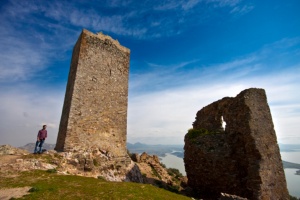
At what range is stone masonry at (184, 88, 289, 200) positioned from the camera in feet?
41.8

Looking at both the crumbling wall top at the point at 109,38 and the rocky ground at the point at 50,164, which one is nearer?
Answer: the rocky ground at the point at 50,164

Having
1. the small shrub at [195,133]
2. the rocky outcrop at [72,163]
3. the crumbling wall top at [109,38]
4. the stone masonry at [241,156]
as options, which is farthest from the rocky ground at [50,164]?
the crumbling wall top at [109,38]

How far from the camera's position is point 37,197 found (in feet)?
25.2

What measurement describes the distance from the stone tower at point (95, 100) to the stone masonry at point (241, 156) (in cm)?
616

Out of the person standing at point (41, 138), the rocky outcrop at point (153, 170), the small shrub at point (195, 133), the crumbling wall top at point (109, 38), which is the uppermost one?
the crumbling wall top at point (109, 38)

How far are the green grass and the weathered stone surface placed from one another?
3.30 meters

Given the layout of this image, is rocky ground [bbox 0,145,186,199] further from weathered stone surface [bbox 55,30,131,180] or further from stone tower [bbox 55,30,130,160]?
stone tower [bbox 55,30,130,160]

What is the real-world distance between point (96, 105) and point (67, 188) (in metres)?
7.62

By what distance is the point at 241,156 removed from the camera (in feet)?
45.9

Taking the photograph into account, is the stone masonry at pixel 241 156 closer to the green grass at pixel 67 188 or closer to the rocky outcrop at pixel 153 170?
the rocky outcrop at pixel 153 170

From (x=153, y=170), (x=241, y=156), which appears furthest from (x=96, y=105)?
(x=153, y=170)

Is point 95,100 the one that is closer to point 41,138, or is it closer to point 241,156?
point 41,138

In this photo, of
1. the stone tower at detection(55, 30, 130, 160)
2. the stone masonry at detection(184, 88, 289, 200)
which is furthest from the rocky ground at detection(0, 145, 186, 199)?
the stone masonry at detection(184, 88, 289, 200)

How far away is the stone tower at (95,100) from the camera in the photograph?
47.1 ft
